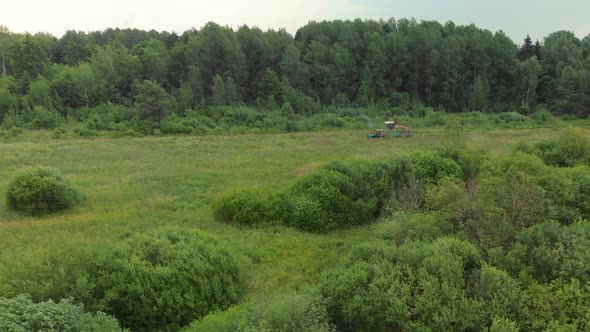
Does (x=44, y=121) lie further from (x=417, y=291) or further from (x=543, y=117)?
(x=543, y=117)

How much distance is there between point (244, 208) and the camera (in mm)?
16188

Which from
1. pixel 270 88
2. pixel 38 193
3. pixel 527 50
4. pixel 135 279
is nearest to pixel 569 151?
pixel 135 279

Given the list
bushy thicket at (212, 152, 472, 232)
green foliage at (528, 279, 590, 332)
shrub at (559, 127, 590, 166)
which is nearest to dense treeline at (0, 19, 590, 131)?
bushy thicket at (212, 152, 472, 232)

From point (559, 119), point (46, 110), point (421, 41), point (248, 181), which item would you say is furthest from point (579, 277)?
point (421, 41)

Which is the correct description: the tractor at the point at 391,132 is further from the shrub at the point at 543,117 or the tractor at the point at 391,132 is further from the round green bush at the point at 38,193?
the round green bush at the point at 38,193

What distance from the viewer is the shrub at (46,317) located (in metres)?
7.12

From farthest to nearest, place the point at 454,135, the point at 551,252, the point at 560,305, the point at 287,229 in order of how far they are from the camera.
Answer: the point at 454,135
the point at 287,229
the point at 551,252
the point at 560,305

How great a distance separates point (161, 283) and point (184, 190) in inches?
464

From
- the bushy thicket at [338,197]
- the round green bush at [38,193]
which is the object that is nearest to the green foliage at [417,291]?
the bushy thicket at [338,197]

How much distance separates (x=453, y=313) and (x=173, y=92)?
2143 inches

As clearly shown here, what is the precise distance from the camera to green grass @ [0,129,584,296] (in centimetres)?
1293

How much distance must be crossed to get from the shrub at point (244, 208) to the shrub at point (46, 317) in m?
8.26

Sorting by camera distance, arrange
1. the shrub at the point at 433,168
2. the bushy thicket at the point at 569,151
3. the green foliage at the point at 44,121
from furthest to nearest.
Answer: the green foliage at the point at 44,121 → the bushy thicket at the point at 569,151 → the shrub at the point at 433,168

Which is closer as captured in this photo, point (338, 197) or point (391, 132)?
point (338, 197)
